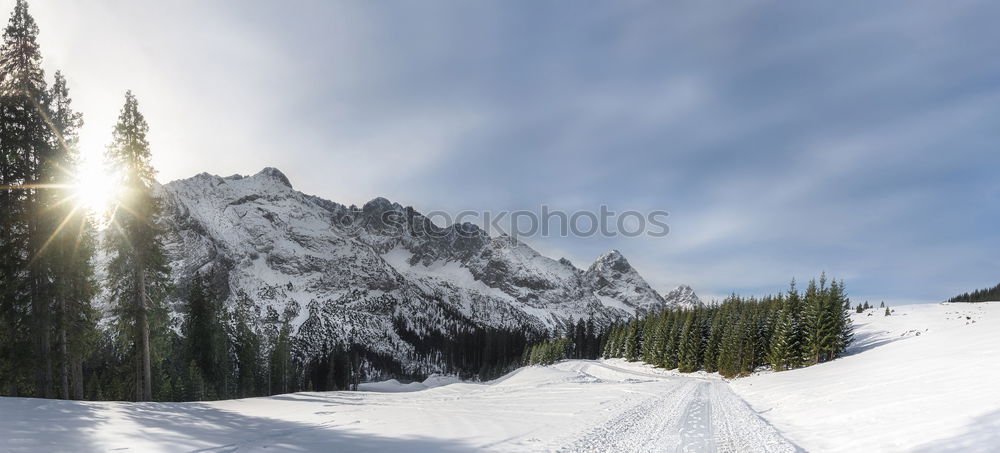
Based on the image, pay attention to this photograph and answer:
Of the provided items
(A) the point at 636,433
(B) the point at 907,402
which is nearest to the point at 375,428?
(A) the point at 636,433

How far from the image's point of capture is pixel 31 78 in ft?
66.2

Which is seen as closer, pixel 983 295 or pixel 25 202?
pixel 25 202

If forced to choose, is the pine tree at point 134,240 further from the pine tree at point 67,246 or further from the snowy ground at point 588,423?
the snowy ground at point 588,423


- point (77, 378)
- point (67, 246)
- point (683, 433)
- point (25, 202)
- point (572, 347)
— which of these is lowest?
point (572, 347)

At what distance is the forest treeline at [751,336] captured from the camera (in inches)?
1832

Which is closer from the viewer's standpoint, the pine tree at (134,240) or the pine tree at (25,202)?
the pine tree at (25,202)

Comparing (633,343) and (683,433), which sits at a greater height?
(683,433)

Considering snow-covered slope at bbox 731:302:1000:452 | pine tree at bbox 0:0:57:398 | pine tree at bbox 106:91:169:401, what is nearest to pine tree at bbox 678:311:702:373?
snow-covered slope at bbox 731:302:1000:452

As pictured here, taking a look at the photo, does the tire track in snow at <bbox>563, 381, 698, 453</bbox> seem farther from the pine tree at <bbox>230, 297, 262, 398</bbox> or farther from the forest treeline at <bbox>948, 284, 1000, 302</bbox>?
the forest treeline at <bbox>948, 284, 1000, 302</bbox>

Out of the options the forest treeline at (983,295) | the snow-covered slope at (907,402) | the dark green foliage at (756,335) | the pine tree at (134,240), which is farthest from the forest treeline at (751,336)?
the forest treeline at (983,295)

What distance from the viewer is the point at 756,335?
5822 cm

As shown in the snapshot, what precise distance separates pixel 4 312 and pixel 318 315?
187557mm

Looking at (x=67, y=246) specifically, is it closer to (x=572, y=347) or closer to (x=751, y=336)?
(x=751, y=336)

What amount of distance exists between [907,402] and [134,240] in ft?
118
